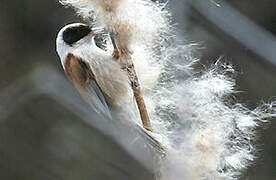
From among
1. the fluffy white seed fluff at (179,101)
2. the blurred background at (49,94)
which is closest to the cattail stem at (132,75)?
the fluffy white seed fluff at (179,101)

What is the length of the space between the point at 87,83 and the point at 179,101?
0.12 meters

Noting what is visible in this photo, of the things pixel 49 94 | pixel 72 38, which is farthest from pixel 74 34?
pixel 49 94

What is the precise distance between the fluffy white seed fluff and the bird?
31mm

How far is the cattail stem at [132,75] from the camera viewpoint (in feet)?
2.03

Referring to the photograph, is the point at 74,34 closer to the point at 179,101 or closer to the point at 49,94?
the point at 179,101

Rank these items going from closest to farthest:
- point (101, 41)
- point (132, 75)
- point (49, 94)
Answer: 1. point (132, 75)
2. point (101, 41)
3. point (49, 94)

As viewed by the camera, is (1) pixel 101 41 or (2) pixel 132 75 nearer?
(2) pixel 132 75

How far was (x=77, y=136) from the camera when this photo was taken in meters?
2.03

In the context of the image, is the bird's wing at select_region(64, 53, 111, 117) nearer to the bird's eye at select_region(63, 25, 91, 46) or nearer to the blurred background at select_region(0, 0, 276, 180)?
the bird's eye at select_region(63, 25, 91, 46)

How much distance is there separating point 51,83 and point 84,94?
3.27 ft

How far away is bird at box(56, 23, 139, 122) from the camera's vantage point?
686 mm

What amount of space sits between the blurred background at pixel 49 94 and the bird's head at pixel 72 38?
3.37 feet

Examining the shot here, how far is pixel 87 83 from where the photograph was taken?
71 cm

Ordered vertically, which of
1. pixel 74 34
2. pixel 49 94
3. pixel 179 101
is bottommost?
pixel 49 94
